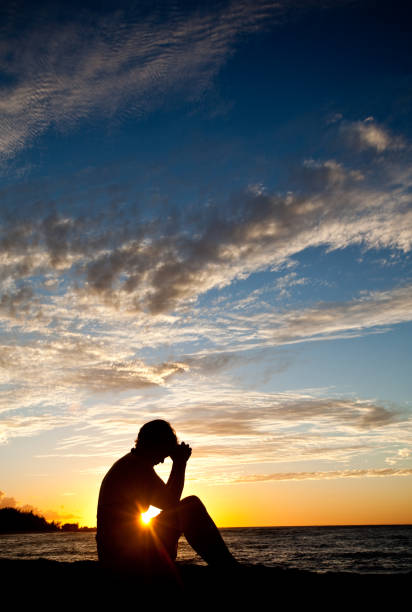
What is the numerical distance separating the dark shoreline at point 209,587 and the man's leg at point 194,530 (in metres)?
0.18

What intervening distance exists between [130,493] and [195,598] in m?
1.21

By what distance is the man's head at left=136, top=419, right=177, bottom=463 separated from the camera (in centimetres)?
354

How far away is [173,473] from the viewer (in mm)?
3857

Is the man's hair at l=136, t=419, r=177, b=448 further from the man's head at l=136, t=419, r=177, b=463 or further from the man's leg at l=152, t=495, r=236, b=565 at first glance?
the man's leg at l=152, t=495, r=236, b=565

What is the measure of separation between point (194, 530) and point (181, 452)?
73 cm

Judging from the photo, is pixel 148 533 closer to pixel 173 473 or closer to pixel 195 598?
pixel 173 473

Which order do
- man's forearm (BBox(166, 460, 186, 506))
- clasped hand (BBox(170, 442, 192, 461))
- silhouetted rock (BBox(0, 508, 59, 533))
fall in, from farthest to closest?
silhouetted rock (BBox(0, 508, 59, 533)) → clasped hand (BBox(170, 442, 192, 461)) → man's forearm (BBox(166, 460, 186, 506))

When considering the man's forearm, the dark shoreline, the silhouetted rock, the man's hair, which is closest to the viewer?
the dark shoreline

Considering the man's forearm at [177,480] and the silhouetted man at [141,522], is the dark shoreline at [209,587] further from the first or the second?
the man's forearm at [177,480]

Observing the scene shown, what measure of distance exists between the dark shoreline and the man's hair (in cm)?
97

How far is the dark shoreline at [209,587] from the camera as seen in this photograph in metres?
3.21

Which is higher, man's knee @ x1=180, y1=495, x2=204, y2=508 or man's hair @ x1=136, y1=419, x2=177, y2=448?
man's hair @ x1=136, y1=419, x2=177, y2=448

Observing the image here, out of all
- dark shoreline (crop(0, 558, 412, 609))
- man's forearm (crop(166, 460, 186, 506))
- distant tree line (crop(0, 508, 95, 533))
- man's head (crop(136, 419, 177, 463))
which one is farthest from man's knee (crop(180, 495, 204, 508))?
distant tree line (crop(0, 508, 95, 533))

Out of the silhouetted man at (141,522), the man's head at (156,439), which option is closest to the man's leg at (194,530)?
the silhouetted man at (141,522)
